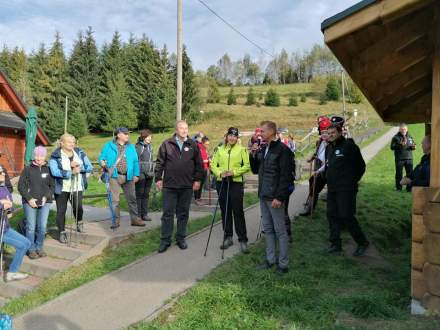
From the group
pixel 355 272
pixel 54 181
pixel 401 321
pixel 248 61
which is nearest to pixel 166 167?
pixel 54 181

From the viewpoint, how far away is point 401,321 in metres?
4.12

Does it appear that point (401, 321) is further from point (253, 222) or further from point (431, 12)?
point (253, 222)

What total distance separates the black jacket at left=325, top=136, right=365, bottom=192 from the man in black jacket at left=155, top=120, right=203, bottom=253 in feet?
7.21

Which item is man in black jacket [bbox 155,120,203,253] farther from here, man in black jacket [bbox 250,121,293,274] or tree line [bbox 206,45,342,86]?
tree line [bbox 206,45,342,86]

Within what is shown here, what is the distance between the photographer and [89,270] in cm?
657

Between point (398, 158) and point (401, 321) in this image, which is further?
point (398, 158)

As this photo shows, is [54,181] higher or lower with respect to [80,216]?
higher

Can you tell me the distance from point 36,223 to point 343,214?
5008 millimetres

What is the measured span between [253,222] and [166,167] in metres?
2.69

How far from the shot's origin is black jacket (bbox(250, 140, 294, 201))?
18.1 feet

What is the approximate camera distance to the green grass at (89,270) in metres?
5.86

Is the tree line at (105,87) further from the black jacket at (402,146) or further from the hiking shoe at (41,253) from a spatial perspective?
the hiking shoe at (41,253)

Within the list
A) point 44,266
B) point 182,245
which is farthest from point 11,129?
point 182,245

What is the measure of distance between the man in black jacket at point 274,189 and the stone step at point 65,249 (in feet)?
10.6
